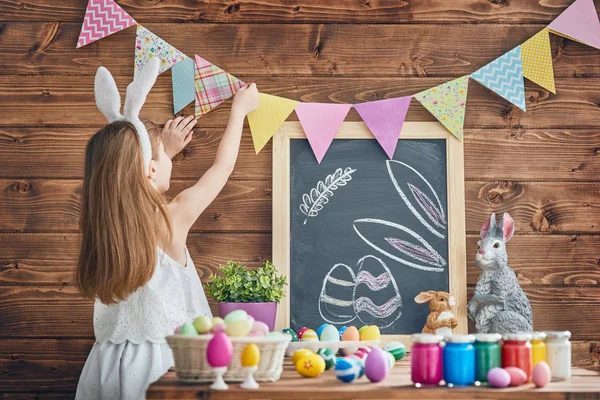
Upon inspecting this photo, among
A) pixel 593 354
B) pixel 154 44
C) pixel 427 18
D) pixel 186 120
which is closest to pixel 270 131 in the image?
pixel 186 120

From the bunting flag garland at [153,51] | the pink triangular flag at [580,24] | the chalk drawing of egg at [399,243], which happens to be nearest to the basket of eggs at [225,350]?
the chalk drawing of egg at [399,243]

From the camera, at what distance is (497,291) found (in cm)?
198

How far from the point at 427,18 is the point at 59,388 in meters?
1.63

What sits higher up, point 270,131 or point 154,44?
point 154,44

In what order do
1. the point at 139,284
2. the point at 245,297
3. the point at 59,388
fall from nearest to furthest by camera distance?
1. the point at 139,284
2. the point at 245,297
3. the point at 59,388

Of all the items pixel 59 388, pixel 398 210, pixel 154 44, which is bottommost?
pixel 59 388

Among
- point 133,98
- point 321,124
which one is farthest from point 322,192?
point 133,98

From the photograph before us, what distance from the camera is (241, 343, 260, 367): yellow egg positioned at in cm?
120

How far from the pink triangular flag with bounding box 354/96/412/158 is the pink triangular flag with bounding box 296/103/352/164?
74 mm

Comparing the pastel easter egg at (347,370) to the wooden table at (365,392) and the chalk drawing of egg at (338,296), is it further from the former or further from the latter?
the chalk drawing of egg at (338,296)

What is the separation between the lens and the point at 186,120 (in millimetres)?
2162

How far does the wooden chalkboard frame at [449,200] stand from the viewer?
2.10 meters

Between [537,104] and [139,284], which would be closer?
[139,284]

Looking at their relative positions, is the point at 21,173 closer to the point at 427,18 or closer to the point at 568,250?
the point at 427,18
